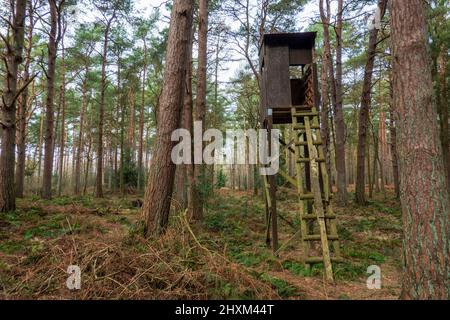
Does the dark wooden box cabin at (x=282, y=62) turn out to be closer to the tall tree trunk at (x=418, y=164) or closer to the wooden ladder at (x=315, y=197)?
the wooden ladder at (x=315, y=197)

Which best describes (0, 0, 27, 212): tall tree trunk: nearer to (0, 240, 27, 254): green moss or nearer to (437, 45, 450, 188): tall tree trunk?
(0, 240, 27, 254): green moss

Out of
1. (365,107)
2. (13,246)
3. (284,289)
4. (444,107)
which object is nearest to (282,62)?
(284,289)

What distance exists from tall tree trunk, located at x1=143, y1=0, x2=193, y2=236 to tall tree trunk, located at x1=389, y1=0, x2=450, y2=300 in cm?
339

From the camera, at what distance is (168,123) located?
15.4 ft

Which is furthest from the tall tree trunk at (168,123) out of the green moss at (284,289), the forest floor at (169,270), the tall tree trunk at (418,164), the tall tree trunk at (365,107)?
the tall tree trunk at (365,107)

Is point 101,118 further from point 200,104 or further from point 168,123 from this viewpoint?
point 168,123

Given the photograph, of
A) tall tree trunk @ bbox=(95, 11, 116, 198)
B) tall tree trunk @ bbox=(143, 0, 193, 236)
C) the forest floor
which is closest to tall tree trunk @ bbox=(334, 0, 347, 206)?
the forest floor

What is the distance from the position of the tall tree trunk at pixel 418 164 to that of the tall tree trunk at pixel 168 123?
11.1 ft

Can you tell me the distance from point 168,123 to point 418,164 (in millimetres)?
3762

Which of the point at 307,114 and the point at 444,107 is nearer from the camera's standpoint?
the point at 307,114

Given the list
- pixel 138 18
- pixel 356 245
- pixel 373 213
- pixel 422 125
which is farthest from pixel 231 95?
pixel 422 125

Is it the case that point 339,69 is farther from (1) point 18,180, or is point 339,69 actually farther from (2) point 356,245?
(1) point 18,180
